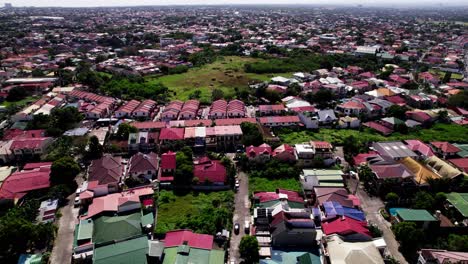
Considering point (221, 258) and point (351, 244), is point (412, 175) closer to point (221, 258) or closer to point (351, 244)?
point (351, 244)

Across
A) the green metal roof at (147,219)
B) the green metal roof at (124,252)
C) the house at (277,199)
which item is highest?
the house at (277,199)

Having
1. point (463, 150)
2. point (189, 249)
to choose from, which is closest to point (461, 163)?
A: point (463, 150)

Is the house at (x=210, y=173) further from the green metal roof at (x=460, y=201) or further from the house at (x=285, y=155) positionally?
the green metal roof at (x=460, y=201)

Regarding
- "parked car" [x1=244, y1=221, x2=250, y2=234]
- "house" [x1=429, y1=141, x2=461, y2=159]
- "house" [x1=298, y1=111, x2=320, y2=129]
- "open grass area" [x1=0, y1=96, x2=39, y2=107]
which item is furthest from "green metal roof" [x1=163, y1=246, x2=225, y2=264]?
"open grass area" [x1=0, y1=96, x2=39, y2=107]

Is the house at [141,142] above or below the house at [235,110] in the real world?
below

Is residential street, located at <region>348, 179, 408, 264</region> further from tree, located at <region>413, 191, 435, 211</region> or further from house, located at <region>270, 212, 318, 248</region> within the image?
house, located at <region>270, 212, 318, 248</region>

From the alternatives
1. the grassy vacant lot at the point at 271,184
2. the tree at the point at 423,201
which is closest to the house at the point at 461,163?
the tree at the point at 423,201
